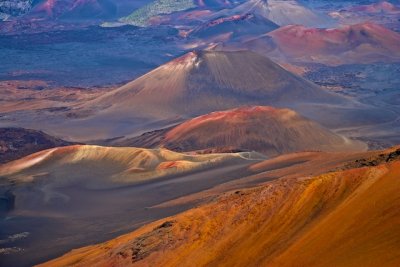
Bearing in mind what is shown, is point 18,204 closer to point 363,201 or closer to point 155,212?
point 155,212

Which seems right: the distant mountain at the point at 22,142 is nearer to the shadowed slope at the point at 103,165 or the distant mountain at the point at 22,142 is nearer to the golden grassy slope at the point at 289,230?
the shadowed slope at the point at 103,165

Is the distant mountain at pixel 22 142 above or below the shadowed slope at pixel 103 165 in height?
below

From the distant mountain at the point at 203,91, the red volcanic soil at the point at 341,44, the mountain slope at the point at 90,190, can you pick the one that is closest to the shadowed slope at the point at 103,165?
the mountain slope at the point at 90,190

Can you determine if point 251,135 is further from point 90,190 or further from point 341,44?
point 341,44

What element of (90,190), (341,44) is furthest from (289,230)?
(341,44)

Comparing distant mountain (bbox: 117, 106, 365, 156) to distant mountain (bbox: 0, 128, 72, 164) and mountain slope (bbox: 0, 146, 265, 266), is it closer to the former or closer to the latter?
distant mountain (bbox: 0, 128, 72, 164)
